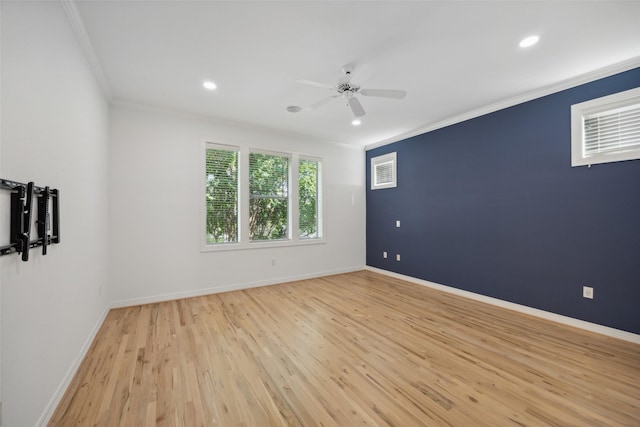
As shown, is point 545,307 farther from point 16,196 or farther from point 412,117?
point 16,196

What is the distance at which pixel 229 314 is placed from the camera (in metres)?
3.30

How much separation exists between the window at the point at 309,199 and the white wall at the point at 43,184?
10.5 feet

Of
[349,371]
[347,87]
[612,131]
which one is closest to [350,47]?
[347,87]

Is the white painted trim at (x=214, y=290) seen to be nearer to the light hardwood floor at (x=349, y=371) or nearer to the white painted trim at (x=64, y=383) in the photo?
the light hardwood floor at (x=349, y=371)

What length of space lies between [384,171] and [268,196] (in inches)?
101

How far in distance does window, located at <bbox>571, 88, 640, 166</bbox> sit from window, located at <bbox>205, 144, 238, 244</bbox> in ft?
15.3

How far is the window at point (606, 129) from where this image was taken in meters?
2.62

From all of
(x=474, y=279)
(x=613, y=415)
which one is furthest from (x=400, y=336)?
(x=474, y=279)

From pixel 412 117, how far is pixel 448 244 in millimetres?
2179

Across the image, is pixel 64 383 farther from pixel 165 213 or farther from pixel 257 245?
pixel 257 245

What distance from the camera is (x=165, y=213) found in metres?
3.80

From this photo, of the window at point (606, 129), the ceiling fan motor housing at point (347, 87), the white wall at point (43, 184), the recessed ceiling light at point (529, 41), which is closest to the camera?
the white wall at point (43, 184)

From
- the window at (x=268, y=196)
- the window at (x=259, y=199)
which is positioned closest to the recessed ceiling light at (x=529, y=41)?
the window at (x=259, y=199)

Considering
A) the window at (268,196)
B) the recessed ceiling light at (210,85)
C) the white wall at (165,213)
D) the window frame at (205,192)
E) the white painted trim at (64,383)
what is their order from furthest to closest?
1. the window at (268,196)
2. the window frame at (205,192)
3. the white wall at (165,213)
4. the recessed ceiling light at (210,85)
5. the white painted trim at (64,383)
